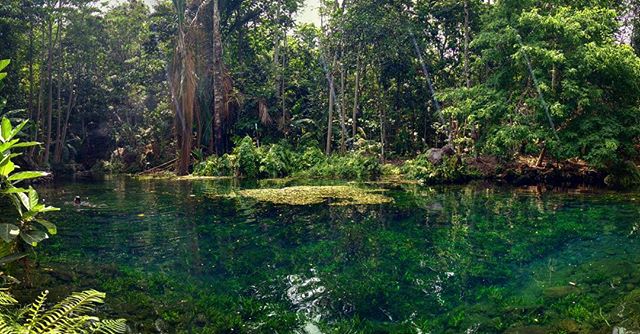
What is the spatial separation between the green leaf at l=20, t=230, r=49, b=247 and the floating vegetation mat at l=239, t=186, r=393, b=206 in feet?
28.0

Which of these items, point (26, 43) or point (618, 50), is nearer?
point (618, 50)

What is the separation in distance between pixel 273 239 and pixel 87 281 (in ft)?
11.0

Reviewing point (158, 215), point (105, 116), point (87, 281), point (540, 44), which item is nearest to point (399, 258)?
point (87, 281)

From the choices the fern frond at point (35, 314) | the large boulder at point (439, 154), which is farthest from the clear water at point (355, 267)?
the large boulder at point (439, 154)

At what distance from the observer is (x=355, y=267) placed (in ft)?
21.4

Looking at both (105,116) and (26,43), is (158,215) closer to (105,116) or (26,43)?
(26,43)

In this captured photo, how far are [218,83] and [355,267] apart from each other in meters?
19.2

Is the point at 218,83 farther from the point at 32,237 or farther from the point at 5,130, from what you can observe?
the point at 32,237

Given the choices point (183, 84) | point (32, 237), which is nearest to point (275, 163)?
point (183, 84)

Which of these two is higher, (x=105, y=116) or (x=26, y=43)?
(x=26, y=43)

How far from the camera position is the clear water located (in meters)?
4.67

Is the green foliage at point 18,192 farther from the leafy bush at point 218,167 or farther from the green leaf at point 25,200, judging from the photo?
the leafy bush at point 218,167

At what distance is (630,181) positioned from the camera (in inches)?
632

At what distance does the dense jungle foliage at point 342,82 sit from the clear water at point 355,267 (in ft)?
20.6
